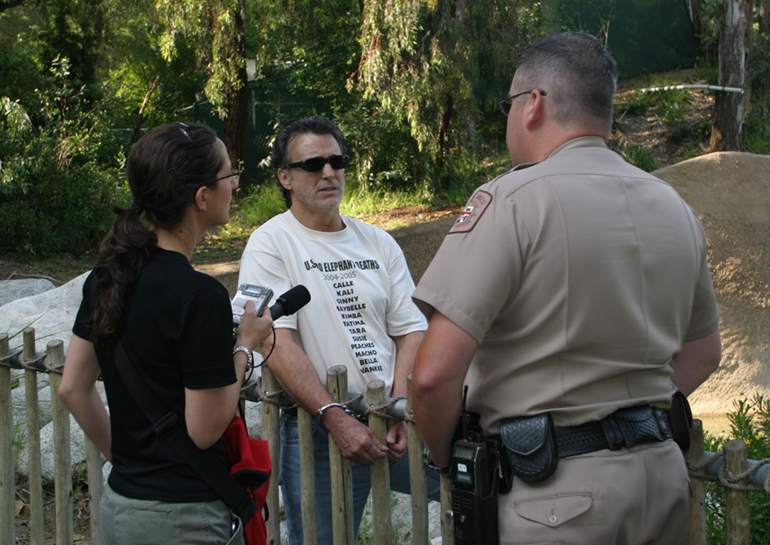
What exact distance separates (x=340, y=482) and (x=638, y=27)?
1507 centimetres

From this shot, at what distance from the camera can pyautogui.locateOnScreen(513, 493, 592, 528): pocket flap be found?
1.48 meters

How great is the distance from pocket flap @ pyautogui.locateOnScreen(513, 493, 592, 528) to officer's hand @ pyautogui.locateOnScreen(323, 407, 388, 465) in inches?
27.8

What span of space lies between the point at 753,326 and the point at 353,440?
6.29m

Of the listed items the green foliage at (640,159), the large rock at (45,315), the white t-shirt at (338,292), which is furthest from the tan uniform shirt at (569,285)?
the green foliage at (640,159)

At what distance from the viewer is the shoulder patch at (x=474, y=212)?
1.57m

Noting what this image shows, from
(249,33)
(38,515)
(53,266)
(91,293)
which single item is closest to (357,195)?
(53,266)

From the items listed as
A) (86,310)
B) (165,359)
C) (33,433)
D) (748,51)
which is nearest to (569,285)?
(165,359)

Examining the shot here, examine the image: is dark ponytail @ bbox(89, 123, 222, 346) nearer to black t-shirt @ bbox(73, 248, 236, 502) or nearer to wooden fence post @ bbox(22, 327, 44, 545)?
black t-shirt @ bbox(73, 248, 236, 502)

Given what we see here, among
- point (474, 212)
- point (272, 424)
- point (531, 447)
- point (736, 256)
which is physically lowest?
point (736, 256)

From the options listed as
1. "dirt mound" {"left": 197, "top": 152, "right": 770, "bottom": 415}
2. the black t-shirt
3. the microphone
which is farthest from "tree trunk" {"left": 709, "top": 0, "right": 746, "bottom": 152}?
the black t-shirt

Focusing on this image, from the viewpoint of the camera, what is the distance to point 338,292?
2.48m

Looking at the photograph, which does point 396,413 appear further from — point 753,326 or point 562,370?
point 753,326

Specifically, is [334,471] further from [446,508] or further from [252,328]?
[252,328]

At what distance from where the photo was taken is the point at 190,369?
1628 mm
